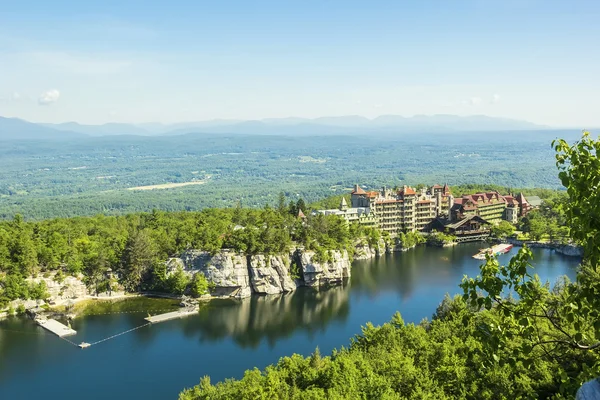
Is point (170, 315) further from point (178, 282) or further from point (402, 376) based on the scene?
point (402, 376)

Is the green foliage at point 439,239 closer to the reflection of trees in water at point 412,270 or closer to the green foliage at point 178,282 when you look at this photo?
the reflection of trees in water at point 412,270

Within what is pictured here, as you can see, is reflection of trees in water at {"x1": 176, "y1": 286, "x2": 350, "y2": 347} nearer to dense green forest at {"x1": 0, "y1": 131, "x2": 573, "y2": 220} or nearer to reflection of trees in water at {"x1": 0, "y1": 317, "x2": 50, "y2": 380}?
reflection of trees in water at {"x1": 0, "y1": 317, "x2": 50, "y2": 380}

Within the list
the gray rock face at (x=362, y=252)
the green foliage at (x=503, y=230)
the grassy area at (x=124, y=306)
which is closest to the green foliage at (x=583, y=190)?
the grassy area at (x=124, y=306)

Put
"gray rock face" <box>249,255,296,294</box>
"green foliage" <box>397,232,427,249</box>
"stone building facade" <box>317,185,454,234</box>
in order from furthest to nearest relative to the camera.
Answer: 1. "stone building facade" <box>317,185,454,234</box>
2. "green foliage" <box>397,232,427,249</box>
3. "gray rock face" <box>249,255,296,294</box>

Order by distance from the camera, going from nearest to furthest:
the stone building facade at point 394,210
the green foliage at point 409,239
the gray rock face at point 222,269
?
the gray rock face at point 222,269, the green foliage at point 409,239, the stone building facade at point 394,210

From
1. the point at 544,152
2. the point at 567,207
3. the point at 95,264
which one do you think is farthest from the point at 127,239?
the point at 544,152

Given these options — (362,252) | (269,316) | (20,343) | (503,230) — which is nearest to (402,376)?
→ (269,316)

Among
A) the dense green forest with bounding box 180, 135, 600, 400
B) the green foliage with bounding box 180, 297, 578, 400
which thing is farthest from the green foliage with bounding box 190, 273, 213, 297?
the green foliage with bounding box 180, 297, 578, 400
